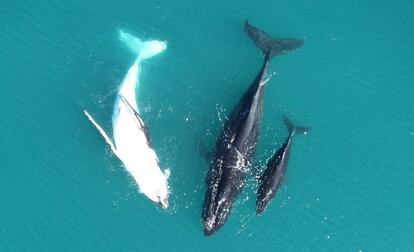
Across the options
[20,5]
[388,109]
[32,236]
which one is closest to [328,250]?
[388,109]

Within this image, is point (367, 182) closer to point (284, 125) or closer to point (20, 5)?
point (284, 125)

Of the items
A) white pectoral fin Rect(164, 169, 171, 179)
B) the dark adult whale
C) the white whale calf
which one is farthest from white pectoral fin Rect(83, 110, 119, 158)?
the dark adult whale

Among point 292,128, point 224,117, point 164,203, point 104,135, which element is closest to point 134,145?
point 104,135

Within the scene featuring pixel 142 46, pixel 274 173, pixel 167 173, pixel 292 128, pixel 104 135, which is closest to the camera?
pixel 274 173

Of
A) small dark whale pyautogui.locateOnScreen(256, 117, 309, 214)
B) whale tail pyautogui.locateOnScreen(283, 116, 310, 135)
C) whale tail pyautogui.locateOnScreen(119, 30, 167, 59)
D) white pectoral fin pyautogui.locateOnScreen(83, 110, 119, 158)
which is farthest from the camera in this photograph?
whale tail pyautogui.locateOnScreen(119, 30, 167, 59)

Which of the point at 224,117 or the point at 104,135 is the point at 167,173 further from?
the point at 224,117

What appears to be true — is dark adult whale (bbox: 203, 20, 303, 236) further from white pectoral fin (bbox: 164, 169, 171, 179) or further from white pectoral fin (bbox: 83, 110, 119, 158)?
white pectoral fin (bbox: 83, 110, 119, 158)
